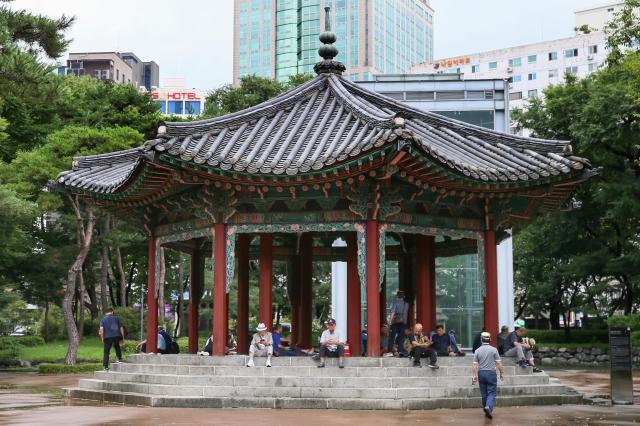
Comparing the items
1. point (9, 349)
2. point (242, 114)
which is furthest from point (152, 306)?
point (9, 349)

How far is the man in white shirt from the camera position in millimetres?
18656

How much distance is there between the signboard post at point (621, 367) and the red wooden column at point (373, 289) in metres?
5.34

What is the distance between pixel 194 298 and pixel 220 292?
489cm

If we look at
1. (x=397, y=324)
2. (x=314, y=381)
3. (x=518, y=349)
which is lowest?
(x=314, y=381)

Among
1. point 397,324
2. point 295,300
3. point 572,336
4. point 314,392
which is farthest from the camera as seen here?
point 572,336

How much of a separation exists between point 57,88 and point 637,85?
2594 centimetres

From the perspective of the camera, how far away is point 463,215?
21.7 meters

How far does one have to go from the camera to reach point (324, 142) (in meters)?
19.9

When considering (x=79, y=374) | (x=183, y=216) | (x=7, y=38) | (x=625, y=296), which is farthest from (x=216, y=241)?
(x=625, y=296)

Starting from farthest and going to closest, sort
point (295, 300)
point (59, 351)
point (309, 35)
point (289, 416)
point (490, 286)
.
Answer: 1. point (309, 35)
2. point (59, 351)
3. point (295, 300)
4. point (490, 286)
5. point (289, 416)

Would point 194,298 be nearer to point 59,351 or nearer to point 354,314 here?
point 354,314

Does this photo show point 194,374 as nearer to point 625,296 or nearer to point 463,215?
point 463,215

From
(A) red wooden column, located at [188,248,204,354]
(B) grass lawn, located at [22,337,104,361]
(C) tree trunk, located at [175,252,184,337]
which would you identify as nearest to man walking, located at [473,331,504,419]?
(A) red wooden column, located at [188,248,204,354]

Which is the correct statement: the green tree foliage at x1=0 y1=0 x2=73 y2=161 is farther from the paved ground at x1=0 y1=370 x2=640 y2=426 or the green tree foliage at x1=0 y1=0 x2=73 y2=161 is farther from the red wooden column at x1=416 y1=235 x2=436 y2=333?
the red wooden column at x1=416 y1=235 x2=436 y2=333
